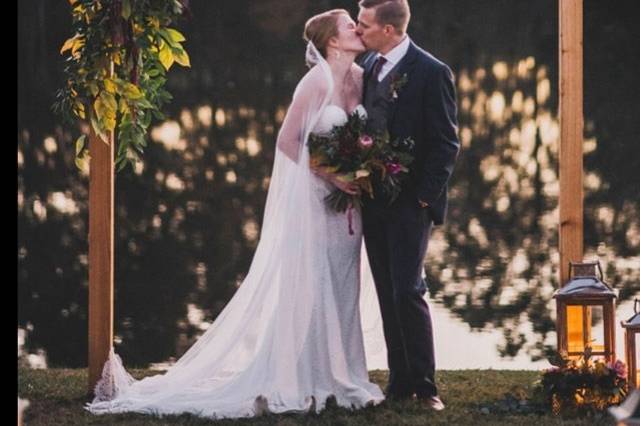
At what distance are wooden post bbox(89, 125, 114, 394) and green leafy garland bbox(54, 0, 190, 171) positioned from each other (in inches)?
3.9

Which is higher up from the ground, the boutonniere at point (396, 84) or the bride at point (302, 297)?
the boutonniere at point (396, 84)

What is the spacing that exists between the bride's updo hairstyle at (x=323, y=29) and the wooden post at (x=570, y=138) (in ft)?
3.14

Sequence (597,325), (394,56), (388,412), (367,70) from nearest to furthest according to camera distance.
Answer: (388,412) < (394,56) < (367,70) < (597,325)

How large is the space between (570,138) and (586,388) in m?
1.07

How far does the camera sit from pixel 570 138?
21.9 feet

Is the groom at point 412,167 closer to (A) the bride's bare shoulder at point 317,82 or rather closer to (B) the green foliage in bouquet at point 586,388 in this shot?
(A) the bride's bare shoulder at point 317,82

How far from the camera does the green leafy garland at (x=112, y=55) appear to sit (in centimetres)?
661

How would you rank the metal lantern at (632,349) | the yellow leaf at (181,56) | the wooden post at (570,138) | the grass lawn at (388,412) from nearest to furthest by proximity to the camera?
the grass lawn at (388,412), the metal lantern at (632,349), the wooden post at (570,138), the yellow leaf at (181,56)

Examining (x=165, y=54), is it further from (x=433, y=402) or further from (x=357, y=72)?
(x=433, y=402)

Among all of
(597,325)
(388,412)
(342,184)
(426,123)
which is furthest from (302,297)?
(597,325)

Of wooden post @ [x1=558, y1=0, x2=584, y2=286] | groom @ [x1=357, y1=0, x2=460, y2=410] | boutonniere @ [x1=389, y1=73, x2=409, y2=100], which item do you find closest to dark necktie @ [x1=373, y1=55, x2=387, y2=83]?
groom @ [x1=357, y1=0, x2=460, y2=410]

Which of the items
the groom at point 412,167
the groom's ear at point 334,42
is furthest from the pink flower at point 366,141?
the groom's ear at point 334,42

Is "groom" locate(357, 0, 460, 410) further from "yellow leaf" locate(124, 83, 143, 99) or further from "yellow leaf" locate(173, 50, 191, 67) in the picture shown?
"yellow leaf" locate(124, 83, 143, 99)

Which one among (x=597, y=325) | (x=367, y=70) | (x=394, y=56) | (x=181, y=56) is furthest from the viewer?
(x=597, y=325)
